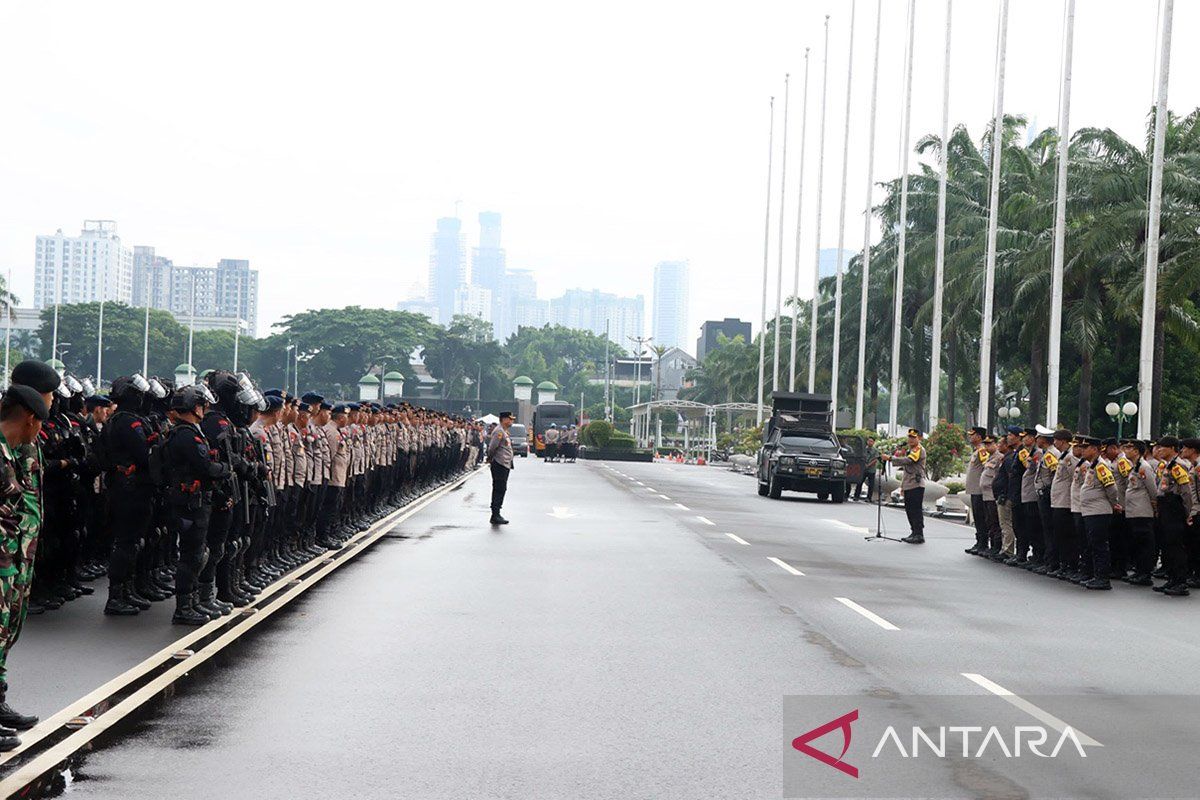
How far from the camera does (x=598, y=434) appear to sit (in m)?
94.6

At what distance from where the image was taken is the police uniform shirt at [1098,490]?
58.5ft

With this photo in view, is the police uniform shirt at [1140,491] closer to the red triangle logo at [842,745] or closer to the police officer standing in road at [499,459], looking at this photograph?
the red triangle logo at [842,745]

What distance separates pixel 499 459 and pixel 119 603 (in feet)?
42.4

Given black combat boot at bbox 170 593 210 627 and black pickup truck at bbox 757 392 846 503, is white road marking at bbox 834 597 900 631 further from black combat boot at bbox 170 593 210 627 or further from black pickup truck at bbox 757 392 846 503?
black pickup truck at bbox 757 392 846 503

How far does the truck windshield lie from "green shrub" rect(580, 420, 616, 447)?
2125 inches


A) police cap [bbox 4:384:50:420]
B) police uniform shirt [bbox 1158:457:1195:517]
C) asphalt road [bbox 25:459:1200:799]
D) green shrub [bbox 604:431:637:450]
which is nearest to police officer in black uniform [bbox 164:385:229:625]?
asphalt road [bbox 25:459:1200:799]

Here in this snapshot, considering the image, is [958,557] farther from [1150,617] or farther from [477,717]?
[477,717]

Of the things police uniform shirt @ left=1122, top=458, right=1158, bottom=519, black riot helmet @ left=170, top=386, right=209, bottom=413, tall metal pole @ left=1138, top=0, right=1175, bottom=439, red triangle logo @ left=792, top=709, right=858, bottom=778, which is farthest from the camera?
tall metal pole @ left=1138, top=0, right=1175, bottom=439

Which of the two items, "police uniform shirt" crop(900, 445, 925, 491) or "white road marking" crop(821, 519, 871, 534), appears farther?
"white road marking" crop(821, 519, 871, 534)

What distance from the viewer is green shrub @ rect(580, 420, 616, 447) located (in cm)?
9412

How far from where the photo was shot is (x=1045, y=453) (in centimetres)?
1964

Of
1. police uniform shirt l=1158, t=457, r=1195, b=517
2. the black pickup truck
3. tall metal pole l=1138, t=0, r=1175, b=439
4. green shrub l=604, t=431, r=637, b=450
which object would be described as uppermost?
tall metal pole l=1138, t=0, r=1175, b=439

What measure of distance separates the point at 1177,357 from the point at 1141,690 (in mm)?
49914

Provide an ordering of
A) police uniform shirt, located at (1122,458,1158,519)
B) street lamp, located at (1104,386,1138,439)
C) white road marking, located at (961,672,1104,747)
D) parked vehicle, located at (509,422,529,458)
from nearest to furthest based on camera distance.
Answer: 1. white road marking, located at (961,672,1104,747)
2. police uniform shirt, located at (1122,458,1158,519)
3. street lamp, located at (1104,386,1138,439)
4. parked vehicle, located at (509,422,529,458)
